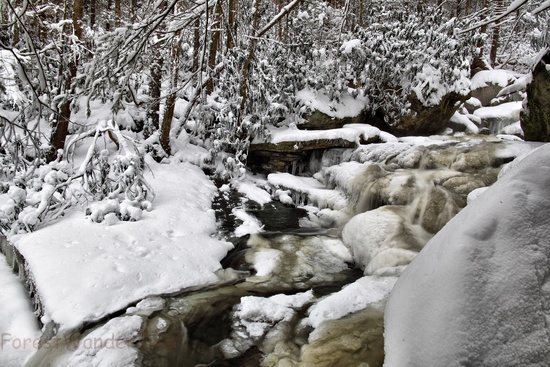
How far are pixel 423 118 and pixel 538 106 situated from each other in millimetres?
5804

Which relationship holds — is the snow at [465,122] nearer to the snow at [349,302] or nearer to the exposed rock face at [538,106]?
the exposed rock face at [538,106]

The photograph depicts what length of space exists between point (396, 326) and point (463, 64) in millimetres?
11532

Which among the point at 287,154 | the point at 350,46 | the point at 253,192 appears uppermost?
the point at 350,46

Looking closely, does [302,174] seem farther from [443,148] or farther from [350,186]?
[443,148]

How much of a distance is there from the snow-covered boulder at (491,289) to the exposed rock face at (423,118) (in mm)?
9732

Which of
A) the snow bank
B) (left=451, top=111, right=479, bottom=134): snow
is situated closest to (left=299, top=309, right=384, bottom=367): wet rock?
the snow bank

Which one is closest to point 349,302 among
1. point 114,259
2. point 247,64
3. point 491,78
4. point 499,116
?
point 114,259

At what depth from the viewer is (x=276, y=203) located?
860 cm

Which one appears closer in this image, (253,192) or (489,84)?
(253,192)

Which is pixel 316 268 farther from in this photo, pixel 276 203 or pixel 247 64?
pixel 247 64

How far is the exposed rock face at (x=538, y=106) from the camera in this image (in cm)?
552

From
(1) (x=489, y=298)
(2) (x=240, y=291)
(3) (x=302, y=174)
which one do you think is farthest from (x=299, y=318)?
(3) (x=302, y=174)

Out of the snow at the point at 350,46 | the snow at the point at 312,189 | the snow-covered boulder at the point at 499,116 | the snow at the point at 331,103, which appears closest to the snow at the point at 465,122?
the snow-covered boulder at the point at 499,116

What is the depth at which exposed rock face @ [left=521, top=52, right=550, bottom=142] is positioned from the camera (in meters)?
5.52
